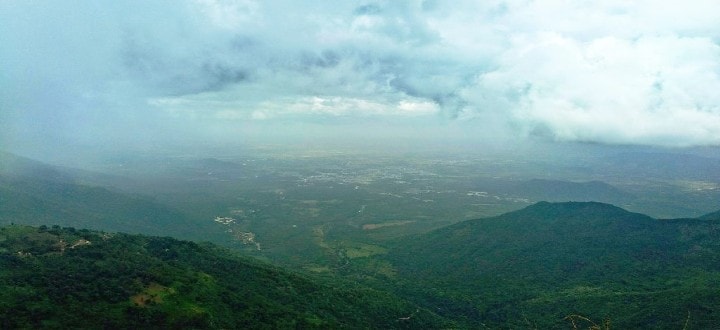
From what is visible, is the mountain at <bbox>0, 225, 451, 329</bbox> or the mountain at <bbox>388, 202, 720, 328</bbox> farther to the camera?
the mountain at <bbox>388, 202, 720, 328</bbox>

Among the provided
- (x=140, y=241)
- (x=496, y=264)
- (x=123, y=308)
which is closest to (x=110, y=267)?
(x=123, y=308)

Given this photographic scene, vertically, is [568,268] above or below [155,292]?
below

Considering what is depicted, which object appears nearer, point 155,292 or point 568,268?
point 155,292

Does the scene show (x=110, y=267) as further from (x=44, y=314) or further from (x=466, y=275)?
(x=466, y=275)

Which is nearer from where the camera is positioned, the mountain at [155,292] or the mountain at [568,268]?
the mountain at [155,292]
